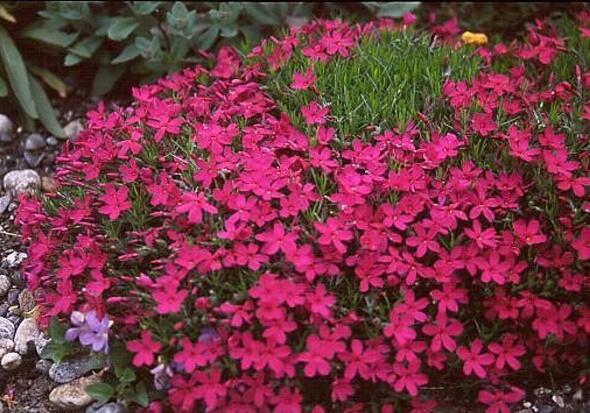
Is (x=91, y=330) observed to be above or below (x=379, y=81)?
below

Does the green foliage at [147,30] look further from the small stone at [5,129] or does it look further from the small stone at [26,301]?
the small stone at [26,301]

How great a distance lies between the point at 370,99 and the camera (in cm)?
304

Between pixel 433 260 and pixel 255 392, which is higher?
pixel 433 260

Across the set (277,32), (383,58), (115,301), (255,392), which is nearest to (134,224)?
(115,301)

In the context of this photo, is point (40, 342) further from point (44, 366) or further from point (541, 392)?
point (541, 392)

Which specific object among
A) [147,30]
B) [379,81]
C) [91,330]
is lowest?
[91,330]

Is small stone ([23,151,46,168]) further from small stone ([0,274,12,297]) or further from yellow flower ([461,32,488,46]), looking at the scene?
yellow flower ([461,32,488,46])

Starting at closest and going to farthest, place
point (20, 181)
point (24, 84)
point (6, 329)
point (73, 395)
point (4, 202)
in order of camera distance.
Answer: point (73, 395) < point (6, 329) < point (4, 202) < point (20, 181) < point (24, 84)

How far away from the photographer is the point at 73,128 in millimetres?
4074

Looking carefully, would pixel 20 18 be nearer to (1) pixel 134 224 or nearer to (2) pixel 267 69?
(2) pixel 267 69

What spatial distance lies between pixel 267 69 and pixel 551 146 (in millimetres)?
1081

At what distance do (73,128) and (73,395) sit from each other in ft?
5.46

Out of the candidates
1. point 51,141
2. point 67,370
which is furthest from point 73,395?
point 51,141

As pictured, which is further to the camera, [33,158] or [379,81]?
[33,158]
